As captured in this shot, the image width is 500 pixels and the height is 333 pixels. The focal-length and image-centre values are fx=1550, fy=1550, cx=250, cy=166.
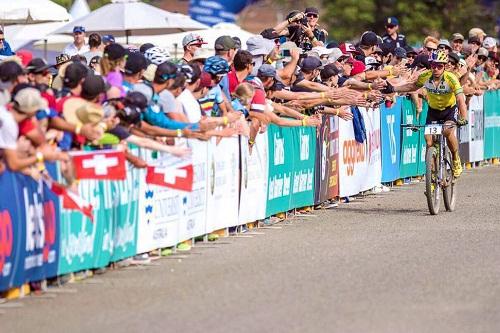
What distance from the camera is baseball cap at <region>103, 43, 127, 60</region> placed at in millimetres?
14274

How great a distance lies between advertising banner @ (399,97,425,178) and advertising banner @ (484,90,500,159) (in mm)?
5155

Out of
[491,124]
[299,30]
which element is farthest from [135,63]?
[491,124]

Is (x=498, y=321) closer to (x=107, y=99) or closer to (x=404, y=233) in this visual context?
(x=107, y=99)

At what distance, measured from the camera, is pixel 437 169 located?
62.8 feet

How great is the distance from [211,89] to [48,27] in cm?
1573

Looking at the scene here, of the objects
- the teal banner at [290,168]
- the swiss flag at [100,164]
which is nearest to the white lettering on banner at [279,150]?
the teal banner at [290,168]

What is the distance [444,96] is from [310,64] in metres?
2.19

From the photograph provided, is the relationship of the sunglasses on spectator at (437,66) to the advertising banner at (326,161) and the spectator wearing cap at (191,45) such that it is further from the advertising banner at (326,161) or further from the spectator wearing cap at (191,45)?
the spectator wearing cap at (191,45)

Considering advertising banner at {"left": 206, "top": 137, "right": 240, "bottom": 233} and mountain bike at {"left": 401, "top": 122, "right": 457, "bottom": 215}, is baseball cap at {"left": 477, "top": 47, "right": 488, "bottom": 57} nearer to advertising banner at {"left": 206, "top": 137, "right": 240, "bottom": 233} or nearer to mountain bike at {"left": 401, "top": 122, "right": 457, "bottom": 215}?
A: mountain bike at {"left": 401, "top": 122, "right": 457, "bottom": 215}

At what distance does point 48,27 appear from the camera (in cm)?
3145

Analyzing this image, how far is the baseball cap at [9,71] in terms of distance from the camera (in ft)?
40.2

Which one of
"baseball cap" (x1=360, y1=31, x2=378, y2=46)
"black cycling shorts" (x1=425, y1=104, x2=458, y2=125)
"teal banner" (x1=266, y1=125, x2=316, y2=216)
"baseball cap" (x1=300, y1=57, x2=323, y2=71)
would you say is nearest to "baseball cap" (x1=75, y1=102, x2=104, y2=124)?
"teal banner" (x1=266, y1=125, x2=316, y2=216)

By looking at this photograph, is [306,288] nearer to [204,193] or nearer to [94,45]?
[204,193]

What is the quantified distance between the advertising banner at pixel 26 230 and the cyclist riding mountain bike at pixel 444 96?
340 inches
